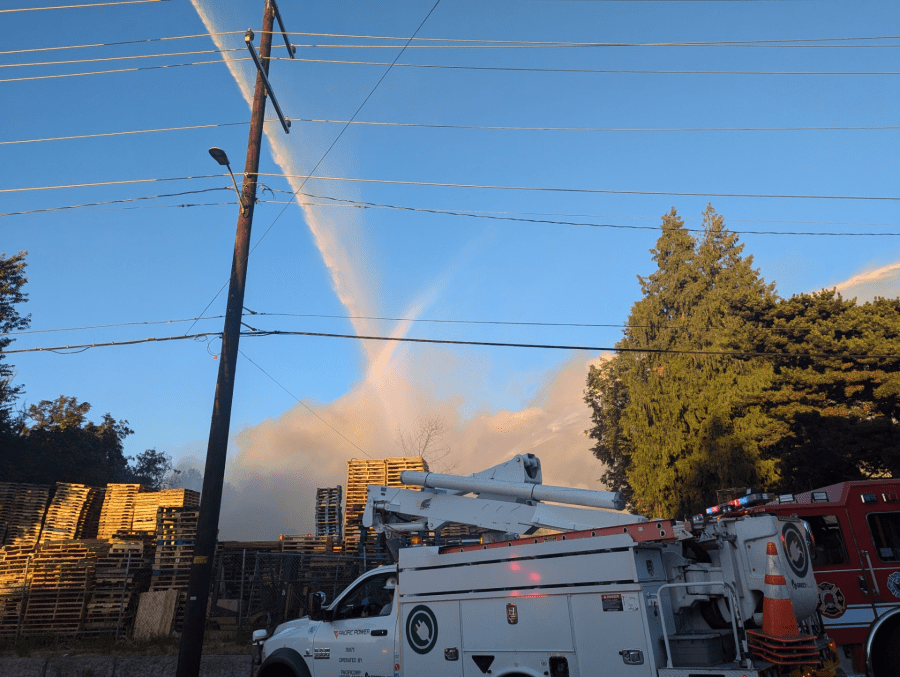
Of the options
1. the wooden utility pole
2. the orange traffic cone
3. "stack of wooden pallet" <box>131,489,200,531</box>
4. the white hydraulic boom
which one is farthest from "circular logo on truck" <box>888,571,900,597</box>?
"stack of wooden pallet" <box>131,489,200,531</box>

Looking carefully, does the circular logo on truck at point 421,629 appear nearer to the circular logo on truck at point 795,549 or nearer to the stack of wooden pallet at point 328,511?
the circular logo on truck at point 795,549

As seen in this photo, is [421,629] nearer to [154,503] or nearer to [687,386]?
[154,503]

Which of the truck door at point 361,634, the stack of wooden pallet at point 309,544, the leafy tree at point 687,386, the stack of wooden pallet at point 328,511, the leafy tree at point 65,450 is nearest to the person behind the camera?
the truck door at point 361,634

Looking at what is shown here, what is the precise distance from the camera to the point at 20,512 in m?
23.5

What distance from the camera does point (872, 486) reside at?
9.47 meters

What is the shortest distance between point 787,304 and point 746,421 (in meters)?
5.51

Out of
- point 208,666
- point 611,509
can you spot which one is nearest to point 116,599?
point 208,666

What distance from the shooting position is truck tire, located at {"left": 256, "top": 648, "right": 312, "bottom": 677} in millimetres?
7902

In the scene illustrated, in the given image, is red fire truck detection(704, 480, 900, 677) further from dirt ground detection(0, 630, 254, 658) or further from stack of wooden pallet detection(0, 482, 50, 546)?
stack of wooden pallet detection(0, 482, 50, 546)

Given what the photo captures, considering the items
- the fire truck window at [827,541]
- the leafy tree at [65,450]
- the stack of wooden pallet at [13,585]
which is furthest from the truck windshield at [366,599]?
the leafy tree at [65,450]

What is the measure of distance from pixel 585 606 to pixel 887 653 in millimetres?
5682

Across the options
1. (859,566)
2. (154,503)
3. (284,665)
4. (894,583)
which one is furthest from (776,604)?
(154,503)

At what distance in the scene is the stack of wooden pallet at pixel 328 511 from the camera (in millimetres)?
21016

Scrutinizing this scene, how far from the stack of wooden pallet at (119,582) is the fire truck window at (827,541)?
1562 centimetres
